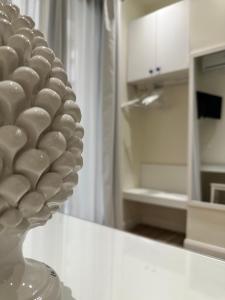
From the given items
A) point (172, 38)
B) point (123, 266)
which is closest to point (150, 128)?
point (172, 38)

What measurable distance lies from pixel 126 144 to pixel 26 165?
2.74 meters

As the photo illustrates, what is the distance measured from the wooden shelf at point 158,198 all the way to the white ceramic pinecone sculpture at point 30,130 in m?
2.16

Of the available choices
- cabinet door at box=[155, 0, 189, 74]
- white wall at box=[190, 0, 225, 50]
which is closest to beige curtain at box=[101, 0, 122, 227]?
cabinet door at box=[155, 0, 189, 74]

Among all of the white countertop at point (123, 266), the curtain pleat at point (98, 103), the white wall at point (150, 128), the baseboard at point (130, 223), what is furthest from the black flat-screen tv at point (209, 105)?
the white countertop at point (123, 266)

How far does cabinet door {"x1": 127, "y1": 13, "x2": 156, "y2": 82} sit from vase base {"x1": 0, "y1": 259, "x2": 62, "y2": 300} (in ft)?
8.54

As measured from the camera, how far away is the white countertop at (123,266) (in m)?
0.44

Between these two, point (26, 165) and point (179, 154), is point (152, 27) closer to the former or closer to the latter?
point (179, 154)

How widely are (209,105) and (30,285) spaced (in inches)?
87.6

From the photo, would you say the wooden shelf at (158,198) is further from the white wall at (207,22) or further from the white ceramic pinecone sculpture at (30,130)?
the white ceramic pinecone sculpture at (30,130)

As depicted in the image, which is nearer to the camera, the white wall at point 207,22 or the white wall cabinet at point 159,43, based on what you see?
the white wall at point 207,22

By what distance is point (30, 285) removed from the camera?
1.14ft

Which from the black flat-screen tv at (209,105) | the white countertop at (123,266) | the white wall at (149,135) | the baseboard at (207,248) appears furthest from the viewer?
the white wall at (149,135)

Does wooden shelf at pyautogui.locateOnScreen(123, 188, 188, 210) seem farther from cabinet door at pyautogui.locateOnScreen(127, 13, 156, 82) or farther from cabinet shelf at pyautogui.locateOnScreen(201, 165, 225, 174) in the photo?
cabinet door at pyautogui.locateOnScreen(127, 13, 156, 82)

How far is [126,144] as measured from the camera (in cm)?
301
